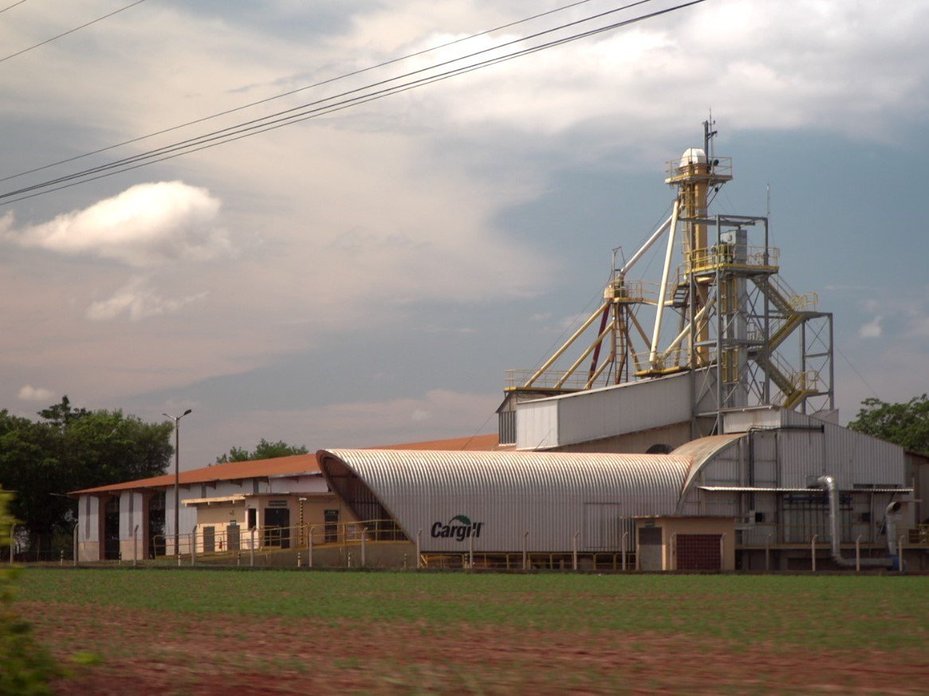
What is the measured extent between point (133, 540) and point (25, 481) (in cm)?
1649

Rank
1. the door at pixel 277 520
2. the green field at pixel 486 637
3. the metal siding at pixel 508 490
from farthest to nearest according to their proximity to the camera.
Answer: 1. the door at pixel 277 520
2. the metal siding at pixel 508 490
3. the green field at pixel 486 637

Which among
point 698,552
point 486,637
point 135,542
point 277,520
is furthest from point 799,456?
point 486,637

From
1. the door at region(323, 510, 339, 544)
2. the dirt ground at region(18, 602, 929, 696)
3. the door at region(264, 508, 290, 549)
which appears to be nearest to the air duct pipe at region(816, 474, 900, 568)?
the door at region(323, 510, 339, 544)

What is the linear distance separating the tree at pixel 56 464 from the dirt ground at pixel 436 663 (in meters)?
66.6

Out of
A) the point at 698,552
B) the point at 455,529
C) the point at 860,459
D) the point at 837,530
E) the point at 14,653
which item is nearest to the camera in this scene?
the point at 14,653

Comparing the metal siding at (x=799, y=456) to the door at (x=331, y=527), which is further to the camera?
the door at (x=331, y=527)

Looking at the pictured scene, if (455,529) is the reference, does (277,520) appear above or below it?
above

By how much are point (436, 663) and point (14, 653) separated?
4.94 meters

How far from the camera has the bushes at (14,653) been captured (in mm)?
7191

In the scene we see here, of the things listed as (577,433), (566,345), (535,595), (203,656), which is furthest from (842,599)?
(566,345)

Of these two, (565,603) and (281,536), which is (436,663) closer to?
(565,603)

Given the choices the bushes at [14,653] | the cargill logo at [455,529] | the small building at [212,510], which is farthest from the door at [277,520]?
the bushes at [14,653]

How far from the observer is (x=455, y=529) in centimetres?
4794

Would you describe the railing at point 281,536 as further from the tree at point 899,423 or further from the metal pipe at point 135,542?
the tree at point 899,423
